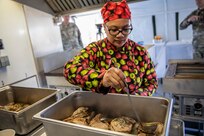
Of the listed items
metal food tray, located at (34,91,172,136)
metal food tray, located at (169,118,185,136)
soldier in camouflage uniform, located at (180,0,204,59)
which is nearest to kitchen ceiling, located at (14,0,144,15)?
metal food tray, located at (34,91,172,136)

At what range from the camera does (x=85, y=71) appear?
0.81 meters

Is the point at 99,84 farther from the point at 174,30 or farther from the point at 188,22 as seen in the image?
the point at 174,30

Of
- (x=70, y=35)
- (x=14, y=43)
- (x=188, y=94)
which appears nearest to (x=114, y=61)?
(x=188, y=94)

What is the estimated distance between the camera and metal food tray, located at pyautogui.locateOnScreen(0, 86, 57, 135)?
0.86 metres

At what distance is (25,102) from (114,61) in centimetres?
77

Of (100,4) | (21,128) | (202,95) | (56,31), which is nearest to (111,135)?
(21,128)

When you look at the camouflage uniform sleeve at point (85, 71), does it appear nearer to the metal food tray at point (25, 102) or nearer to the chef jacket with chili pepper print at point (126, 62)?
the chef jacket with chili pepper print at point (126, 62)

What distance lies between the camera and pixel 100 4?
1.29m

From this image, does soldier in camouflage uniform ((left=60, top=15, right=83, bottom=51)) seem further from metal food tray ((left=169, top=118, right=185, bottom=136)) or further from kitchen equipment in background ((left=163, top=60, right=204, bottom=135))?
metal food tray ((left=169, top=118, right=185, bottom=136))

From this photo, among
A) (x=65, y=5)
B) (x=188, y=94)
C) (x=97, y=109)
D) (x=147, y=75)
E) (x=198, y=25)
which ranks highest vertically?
(x=65, y=5)

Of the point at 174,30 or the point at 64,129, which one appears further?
the point at 174,30

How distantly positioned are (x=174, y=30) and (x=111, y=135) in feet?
15.0

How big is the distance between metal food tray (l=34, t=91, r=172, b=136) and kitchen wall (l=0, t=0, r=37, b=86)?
958 mm

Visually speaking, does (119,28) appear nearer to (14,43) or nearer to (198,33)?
(14,43)
